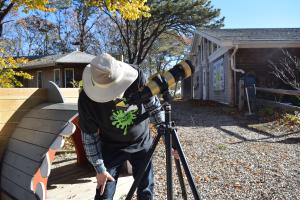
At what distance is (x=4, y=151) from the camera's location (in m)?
4.64

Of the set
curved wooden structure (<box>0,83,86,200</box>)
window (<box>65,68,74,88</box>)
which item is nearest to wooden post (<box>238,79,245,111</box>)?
curved wooden structure (<box>0,83,86,200</box>)

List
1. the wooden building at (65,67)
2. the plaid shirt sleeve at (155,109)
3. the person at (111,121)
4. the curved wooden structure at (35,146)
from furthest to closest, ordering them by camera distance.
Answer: the wooden building at (65,67) → the curved wooden structure at (35,146) → the plaid shirt sleeve at (155,109) → the person at (111,121)

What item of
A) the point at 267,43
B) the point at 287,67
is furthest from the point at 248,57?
the point at 287,67

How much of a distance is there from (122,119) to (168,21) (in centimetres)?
2825

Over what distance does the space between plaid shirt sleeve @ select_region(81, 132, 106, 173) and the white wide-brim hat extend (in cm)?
32

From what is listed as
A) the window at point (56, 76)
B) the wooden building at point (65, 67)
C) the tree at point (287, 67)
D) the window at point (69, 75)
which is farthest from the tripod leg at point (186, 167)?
the window at point (56, 76)

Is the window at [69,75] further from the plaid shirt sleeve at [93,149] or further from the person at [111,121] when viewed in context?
the plaid shirt sleeve at [93,149]

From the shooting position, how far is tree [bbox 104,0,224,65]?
29.0m

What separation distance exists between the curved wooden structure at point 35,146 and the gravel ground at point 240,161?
153 centimetres

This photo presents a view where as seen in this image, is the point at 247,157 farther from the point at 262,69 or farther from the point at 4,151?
the point at 262,69

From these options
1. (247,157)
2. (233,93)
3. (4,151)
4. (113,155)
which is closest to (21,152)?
(4,151)

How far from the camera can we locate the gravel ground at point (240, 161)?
4621 millimetres

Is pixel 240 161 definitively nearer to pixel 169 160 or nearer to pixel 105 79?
pixel 169 160

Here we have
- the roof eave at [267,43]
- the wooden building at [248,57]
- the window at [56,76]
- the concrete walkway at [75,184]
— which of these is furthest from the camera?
the window at [56,76]
